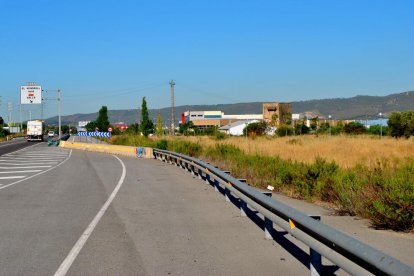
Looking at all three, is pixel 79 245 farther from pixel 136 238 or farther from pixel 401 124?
pixel 401 124

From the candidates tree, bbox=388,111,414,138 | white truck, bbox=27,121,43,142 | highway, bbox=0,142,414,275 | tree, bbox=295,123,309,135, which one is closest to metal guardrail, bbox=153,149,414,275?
highway, bbox=0,142,414,275

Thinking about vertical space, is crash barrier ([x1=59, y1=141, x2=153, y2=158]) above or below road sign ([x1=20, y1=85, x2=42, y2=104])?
below

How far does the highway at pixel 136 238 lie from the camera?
704 centimetres

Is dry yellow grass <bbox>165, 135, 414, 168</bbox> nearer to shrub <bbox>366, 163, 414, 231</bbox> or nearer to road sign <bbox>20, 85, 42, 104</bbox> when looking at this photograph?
shrub <bbox>366, 163, 414, 231</bbox>

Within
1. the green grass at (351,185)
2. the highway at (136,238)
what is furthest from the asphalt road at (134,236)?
the green grass at (351,185)

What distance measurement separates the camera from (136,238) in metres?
9.09

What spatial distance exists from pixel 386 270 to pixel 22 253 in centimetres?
532

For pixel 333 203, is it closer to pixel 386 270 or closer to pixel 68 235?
pixel 68 235

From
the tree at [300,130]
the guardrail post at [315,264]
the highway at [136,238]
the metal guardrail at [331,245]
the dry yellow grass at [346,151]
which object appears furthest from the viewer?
the tree at [300,130]

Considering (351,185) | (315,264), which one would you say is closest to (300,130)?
(351,185)

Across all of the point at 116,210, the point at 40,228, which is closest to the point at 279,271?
the point at 40,228

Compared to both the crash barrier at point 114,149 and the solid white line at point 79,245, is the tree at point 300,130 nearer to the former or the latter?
the crash barrier at point 114,149

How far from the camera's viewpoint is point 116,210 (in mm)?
12562

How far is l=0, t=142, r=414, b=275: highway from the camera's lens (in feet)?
23.1
